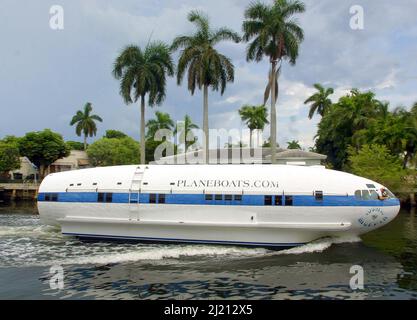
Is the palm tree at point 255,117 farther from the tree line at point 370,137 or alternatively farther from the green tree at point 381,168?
the green tree at point 381,168

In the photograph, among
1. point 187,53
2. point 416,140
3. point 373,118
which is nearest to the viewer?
point 187,53

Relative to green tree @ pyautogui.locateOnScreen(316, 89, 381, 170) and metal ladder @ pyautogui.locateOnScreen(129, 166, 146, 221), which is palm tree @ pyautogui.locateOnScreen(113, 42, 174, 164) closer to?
metal ladder @ pyautogui.locateOnScreen(129, 166, 146, 221)

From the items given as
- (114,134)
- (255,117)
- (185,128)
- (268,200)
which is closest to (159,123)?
(185,128)

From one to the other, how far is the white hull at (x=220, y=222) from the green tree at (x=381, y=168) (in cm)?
2783

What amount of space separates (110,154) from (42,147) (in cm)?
1453

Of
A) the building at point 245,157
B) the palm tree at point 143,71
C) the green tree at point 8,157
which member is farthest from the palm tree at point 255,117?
the green tree at point 8,157

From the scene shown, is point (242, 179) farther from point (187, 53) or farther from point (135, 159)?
point (135, 159)

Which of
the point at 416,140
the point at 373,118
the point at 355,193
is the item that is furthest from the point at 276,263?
the point at 373,118

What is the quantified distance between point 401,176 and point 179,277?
40571mm

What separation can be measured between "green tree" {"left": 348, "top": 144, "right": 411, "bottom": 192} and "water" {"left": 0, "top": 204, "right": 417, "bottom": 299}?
23.8m

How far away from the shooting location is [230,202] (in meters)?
21.6

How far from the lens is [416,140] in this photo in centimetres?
5309

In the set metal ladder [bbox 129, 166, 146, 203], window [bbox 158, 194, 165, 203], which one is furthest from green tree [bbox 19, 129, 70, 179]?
window [bbox 158, 194, 165, 203]

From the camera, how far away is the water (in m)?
14.8
